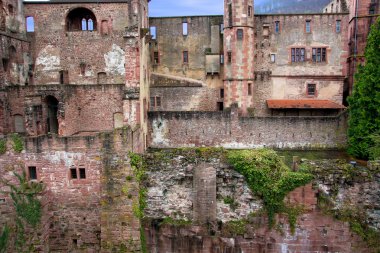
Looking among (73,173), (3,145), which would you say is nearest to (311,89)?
(73,173)

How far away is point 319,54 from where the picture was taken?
3147cm

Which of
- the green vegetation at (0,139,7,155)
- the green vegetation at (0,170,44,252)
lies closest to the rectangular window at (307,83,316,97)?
the green vegetation at (0,170,44,252)

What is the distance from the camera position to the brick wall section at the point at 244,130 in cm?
2731

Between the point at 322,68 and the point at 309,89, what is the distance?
87.0 inches

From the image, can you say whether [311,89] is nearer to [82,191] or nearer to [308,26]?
[308,26]

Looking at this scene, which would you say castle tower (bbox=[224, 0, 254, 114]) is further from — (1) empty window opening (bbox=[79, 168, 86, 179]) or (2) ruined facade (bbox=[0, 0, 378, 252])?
(1) empty window opening (bbox=[79, 168, 86, 179])

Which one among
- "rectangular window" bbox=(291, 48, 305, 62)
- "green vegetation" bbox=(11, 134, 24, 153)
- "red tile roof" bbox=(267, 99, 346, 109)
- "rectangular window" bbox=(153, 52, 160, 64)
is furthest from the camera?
"rectangular window" bbox=(153, 52, 160, 64)

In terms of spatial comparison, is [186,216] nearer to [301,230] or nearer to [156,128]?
[301,230]

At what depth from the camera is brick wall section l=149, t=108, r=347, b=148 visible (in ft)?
89.6

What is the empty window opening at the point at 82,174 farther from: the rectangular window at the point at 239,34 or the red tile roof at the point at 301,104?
the red tile roof at the point at 301,104

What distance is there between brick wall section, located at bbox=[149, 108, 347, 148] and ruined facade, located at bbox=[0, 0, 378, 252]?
81 millimetres

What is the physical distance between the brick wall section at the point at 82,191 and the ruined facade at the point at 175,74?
15.7ft

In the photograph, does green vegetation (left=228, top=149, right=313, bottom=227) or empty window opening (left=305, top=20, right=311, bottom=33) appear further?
empty window opening (left=305, top=20, right=311, bottom=33)

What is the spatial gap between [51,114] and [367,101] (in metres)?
23.5
